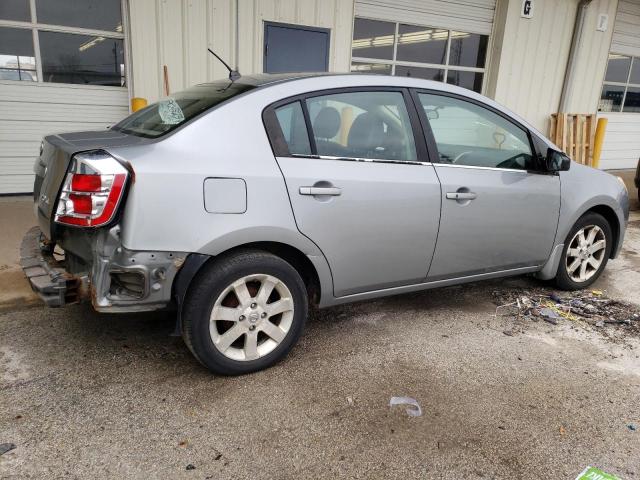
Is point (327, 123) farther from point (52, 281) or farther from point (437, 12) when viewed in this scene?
point (437, 12)

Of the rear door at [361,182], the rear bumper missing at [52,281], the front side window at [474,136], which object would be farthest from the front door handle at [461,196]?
the rear bumper missing at [52,281]

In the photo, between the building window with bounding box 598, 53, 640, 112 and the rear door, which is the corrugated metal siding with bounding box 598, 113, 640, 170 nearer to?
the building window with bounding box 598, 53, 640, 112

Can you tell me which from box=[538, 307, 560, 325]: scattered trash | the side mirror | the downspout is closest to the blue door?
the side mirror

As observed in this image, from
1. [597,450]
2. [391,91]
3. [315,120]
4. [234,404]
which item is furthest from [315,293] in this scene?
[597,450]

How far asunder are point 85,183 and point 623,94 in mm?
12560

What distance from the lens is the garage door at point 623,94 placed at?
1074 cm

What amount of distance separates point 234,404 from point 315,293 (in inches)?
33.1

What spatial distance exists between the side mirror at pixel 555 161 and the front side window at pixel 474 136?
0.12m

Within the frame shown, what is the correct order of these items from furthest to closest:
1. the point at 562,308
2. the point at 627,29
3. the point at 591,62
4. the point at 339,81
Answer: the point at 627,29 < the point at 591,62 < the point at 562,308 < the point at 339,81

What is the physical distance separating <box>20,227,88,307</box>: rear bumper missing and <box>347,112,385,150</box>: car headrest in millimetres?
1692

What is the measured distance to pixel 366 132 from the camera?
3.13 metres

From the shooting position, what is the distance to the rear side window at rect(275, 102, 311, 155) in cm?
282

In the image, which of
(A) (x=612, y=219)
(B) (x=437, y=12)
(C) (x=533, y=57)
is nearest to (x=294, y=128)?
(A) (x=612, y=219)

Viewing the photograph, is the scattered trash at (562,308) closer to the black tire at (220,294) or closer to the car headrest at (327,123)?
the black tire at (220,294)
